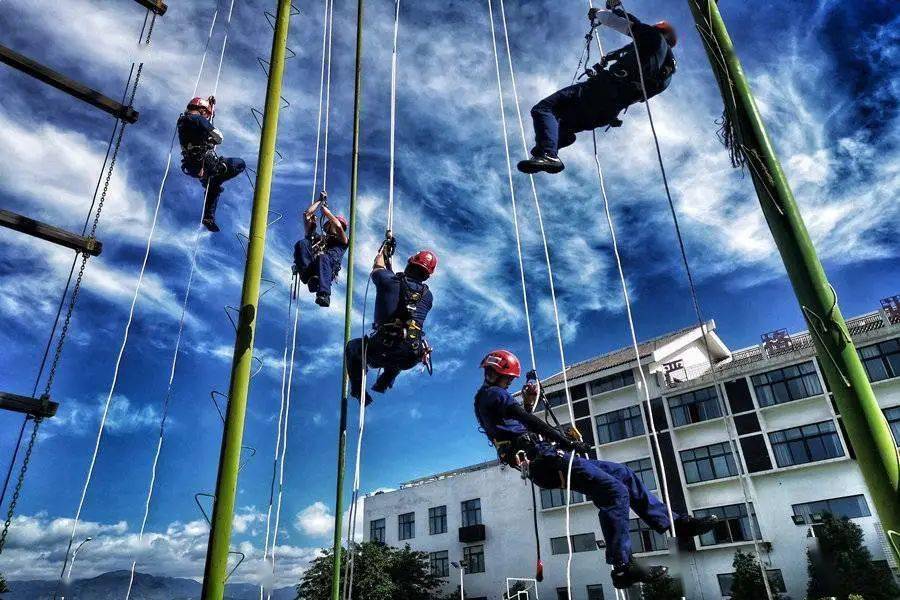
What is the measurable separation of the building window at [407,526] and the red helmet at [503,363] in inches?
1178

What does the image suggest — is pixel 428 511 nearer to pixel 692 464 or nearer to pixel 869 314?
pixel 692 464

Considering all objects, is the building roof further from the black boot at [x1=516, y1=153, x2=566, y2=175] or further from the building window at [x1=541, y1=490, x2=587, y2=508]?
the black boot at [x1=516, y1=153, x2=566, y2=175]

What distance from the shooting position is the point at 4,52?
9.77 metres

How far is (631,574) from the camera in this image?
3566 mm

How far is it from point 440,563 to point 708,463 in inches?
600

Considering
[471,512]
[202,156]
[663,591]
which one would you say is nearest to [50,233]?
[202,156]

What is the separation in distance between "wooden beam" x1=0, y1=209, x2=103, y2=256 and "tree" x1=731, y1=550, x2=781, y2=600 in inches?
842

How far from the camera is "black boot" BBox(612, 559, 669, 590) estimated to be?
11.7 ft

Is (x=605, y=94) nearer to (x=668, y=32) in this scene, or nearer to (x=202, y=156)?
(x=668, y=32)

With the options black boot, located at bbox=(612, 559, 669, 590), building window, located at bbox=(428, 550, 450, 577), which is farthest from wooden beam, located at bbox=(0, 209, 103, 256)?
building window, located at bbox=(428, 550, 450, 577)

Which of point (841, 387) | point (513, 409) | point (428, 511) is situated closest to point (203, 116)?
point (513, 409)

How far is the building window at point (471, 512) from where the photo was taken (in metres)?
29.4

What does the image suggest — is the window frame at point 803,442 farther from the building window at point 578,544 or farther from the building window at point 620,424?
the building window at point 578,544

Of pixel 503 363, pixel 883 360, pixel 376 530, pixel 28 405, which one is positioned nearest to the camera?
pixel 503 363
